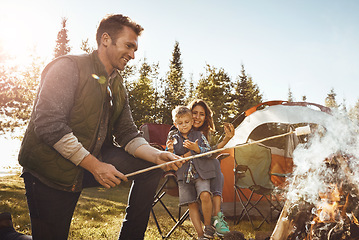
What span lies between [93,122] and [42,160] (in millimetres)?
375

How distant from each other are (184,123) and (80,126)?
1.74m

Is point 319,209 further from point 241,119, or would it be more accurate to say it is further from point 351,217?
point 241,119

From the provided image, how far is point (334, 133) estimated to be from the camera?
2531 millimetres

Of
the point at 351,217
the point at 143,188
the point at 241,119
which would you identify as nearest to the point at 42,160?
the point at 143,188

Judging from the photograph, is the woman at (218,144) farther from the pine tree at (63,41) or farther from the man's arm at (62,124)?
the pine tree at (63,41)

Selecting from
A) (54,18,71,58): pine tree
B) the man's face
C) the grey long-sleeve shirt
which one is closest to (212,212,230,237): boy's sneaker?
the grey long-sleeve shirt

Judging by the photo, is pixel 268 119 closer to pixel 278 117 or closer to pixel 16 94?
pixel 278 117

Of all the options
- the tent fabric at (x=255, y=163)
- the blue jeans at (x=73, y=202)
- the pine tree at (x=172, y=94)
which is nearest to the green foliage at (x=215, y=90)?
the pine tree at (x=172, y=94)

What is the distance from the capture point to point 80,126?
5.69 ft

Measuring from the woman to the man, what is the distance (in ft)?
3.73

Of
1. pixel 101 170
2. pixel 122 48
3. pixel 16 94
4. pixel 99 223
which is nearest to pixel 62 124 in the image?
pixel 101 170

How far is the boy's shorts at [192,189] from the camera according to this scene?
2917mm

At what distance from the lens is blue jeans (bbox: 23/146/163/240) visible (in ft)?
5.08

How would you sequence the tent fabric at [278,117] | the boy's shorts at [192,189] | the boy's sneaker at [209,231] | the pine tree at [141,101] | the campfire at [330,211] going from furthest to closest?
1. the pine tree at [141,101]
2. the tent fabric at [278,117]
3. the boy's shorts at [192,189]
4. the boy's sneaker at [209,231]
5. the campfire at [330,211]
